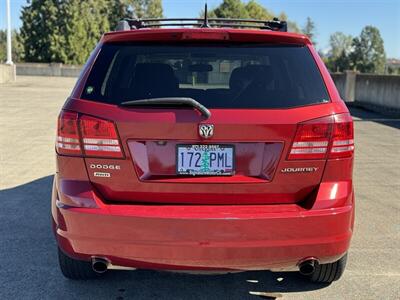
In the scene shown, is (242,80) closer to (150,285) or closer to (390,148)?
(150,285)

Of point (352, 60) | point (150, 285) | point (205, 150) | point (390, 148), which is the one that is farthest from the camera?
point (352, 60)

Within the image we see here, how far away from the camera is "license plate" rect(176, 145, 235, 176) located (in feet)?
9.28

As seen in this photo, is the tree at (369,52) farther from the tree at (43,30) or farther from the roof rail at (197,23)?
the roof rail at (197,23)

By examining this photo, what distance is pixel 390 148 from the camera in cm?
990

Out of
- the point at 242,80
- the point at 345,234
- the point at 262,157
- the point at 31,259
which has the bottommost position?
the point at 31,259

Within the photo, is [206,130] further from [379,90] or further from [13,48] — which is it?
[13,48]

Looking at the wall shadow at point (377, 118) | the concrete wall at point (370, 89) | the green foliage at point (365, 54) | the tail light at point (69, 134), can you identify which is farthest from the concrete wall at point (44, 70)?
the green foliage at point (365, 54)

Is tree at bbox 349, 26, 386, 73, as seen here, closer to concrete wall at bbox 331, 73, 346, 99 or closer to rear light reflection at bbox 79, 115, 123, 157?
concrete wall at bbox 331, 73, 346, 99

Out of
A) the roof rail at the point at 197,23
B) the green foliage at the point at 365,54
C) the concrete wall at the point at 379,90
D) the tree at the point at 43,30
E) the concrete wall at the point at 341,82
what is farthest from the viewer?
the green foliage at the point at 365,54

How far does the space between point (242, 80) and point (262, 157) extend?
593 mm

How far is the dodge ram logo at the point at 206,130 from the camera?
2793 millimetres

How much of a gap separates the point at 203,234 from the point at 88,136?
2.89 feet

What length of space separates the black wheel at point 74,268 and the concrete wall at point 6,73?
28.8 metres

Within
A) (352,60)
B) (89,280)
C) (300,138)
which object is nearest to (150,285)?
(89,280)
